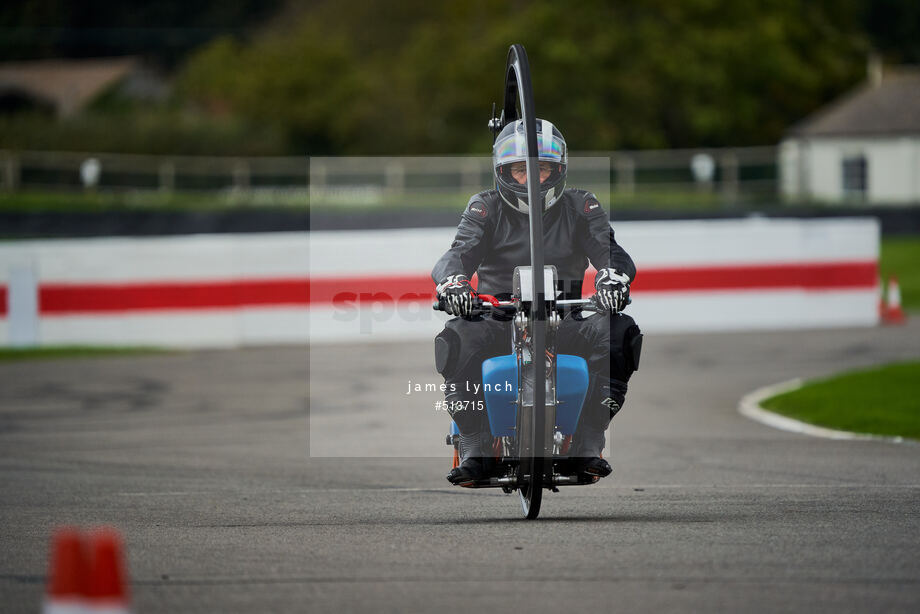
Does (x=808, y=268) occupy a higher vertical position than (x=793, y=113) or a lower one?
lower

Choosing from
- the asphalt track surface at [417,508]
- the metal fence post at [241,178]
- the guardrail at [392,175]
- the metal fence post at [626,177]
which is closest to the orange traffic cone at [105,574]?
the asphalt track surface at [417,508]

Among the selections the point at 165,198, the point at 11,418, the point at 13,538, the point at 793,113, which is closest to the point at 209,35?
the point at 793,113

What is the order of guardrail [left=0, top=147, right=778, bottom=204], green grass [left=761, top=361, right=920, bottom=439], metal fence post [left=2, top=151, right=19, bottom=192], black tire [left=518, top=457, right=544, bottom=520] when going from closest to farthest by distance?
black tire [left=518, top=457, right=544, bottom=520], green grass [left=761, top=361, right=920, bottom=439], metal fence post [left=2, top=151, right=19, bottom=192], guardrail [left=0, top=147, right=778, bottom=204]

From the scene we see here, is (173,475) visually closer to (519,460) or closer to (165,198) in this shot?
(519,460)

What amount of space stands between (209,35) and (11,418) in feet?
233

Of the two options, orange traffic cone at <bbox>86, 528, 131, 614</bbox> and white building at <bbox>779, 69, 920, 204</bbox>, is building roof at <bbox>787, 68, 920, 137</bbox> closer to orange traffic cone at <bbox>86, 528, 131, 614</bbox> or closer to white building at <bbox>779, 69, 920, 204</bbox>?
white building at <bbox>779, 69, 920, 204</bbox>

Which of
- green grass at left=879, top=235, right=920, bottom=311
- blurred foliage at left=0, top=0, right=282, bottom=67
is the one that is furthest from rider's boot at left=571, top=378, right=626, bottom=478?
blurred foliage at left=0, top=0, right=282, bottom=67

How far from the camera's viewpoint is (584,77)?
5594cm

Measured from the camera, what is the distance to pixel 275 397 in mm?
15484

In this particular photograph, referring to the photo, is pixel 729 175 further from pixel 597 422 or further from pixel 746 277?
pixel 597 422

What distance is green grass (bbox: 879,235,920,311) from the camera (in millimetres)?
26875

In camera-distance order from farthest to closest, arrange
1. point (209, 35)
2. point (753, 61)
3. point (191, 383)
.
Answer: point (209, 35)
point (753, 61)
point (191, 383)

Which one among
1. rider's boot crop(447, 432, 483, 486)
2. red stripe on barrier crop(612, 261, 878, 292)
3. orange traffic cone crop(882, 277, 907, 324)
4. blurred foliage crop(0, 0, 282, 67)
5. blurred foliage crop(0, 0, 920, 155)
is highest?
blurred foliage crop(0, 0, 282, 67)

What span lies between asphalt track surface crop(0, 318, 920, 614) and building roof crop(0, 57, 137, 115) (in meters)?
53.5
